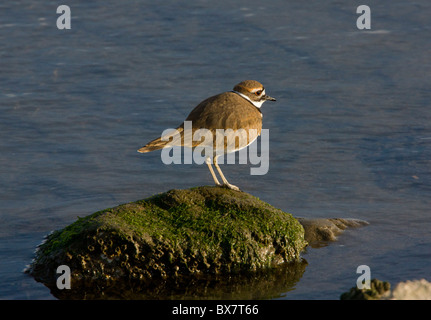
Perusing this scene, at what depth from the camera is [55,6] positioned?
20.1m

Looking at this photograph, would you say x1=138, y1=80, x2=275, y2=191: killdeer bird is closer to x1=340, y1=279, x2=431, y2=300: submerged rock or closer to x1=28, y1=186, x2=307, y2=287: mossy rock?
x1=28, y1=186, x2=307, y2=287: mossy rock

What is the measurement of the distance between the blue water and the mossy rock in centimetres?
47

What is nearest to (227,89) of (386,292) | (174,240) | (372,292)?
(174,240)

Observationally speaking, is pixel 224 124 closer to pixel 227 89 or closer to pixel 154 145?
pixel 154 145

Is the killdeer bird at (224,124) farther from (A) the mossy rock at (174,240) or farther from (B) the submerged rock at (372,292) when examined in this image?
(B) the submerged rock at (372,292)

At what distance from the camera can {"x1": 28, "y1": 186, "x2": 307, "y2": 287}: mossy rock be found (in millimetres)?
8109

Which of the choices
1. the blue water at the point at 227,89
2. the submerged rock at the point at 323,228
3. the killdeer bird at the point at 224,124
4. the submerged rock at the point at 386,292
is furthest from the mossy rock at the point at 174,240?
the submerged rock at the point at 386,292

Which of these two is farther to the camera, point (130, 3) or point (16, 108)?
point (130, 3)

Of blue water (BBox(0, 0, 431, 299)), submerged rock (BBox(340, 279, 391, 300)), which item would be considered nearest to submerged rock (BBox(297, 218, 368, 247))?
blue water (BBox(0, 0, 431, 299))

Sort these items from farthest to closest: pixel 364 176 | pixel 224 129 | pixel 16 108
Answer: pixel 16 108
pixel 364 176
pixel 224 129

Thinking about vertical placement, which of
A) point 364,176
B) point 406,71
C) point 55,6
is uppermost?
point 55,6

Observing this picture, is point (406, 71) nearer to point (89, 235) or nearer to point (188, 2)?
point (188, 2)

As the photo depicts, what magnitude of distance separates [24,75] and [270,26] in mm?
6607

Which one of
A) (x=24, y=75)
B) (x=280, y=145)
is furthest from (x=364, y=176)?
(x=24, y=75)
